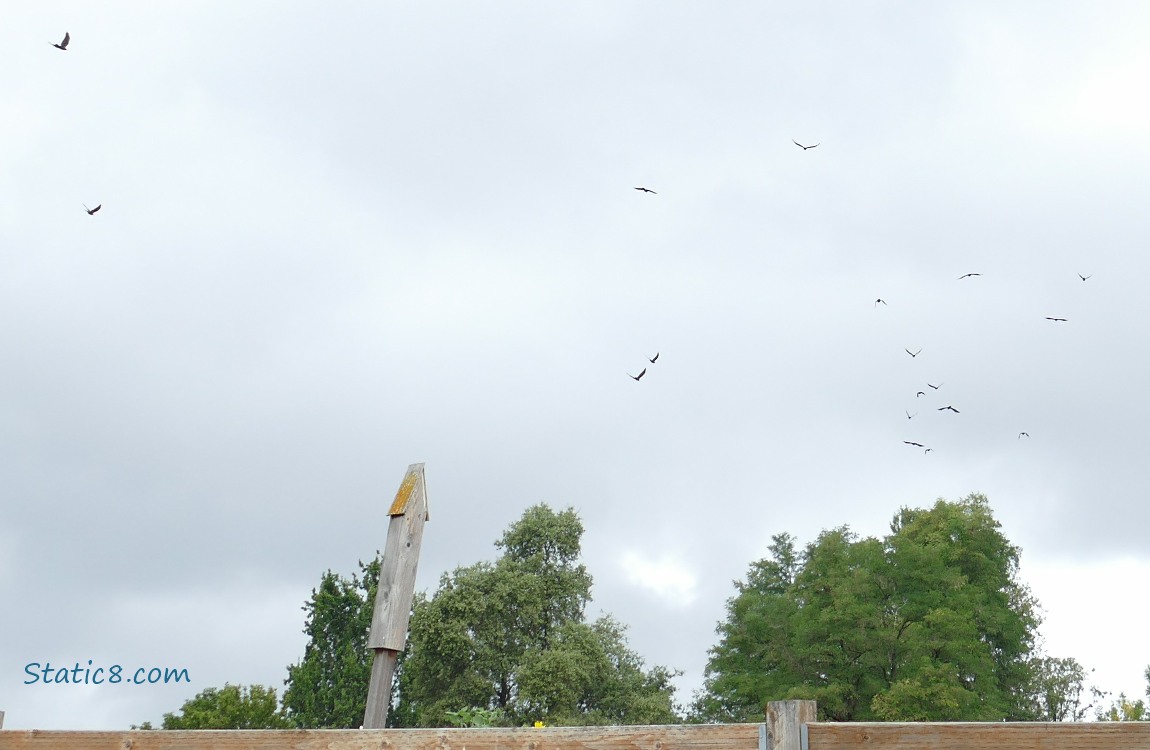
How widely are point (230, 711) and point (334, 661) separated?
759 centimetres

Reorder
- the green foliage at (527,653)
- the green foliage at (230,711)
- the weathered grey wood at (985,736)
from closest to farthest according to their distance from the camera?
the weathered grey wood at (985,736) < the green foliage at (527,653) < the green foliage at (230,711)

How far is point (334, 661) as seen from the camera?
1752 inches

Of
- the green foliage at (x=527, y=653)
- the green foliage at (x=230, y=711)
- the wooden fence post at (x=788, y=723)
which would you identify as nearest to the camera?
the wooden fence post at (x=788, y=723)

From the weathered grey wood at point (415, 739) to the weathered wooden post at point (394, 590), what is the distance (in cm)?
148

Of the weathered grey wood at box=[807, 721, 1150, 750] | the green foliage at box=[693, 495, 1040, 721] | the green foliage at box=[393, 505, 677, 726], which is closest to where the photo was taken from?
the weathered grey wood at box=[807, 721, 1150, 750]

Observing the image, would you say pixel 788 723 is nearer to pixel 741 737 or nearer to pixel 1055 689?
pixel 741 737

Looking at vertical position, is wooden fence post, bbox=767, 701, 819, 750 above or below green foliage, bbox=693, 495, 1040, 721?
below

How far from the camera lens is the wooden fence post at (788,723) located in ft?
14.6

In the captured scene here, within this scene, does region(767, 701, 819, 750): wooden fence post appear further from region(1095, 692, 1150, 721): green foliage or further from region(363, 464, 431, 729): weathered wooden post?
region(1095, 692, 1150, 721): green foliage

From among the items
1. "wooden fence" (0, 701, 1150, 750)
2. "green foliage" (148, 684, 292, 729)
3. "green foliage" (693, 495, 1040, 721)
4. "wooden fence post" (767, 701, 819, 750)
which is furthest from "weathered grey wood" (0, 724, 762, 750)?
"green foliage" (148, 684, 292, 729)

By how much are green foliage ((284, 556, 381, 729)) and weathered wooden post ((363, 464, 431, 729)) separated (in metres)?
34.8

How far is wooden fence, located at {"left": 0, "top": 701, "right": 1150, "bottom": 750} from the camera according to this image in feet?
13.8

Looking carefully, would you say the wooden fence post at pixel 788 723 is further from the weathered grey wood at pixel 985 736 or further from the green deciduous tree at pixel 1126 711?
the green deciduous tree at pixel 1126 711

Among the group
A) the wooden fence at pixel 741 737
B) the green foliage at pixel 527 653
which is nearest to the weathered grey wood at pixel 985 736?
the wooden fence at pixel 741 737
